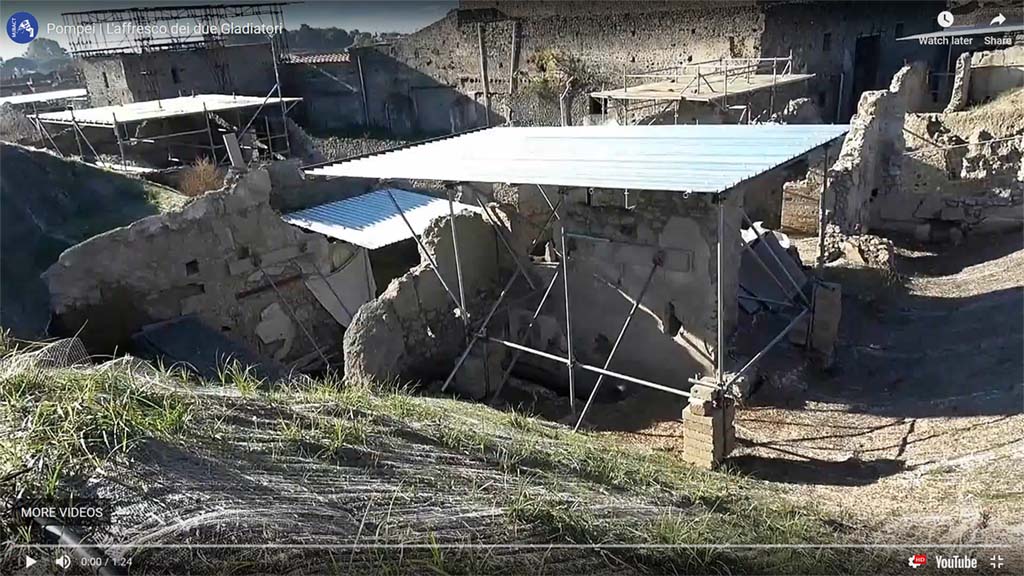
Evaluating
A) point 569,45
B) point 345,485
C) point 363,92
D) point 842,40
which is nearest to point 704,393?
point 345,485

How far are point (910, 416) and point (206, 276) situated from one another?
739 centimetres

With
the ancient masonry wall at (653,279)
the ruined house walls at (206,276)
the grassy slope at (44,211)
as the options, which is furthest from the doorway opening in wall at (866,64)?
the grassy slope at (44,211)

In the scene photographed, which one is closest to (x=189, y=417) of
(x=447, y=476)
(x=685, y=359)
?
(x=447, y=476)

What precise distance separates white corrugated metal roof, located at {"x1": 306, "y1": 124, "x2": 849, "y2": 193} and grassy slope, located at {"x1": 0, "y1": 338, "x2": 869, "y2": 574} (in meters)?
2.61

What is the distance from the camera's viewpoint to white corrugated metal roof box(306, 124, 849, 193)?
6363mm

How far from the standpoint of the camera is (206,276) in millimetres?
8148

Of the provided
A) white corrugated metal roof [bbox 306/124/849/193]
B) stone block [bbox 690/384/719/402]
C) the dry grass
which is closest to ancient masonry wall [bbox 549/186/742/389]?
white corrugated metal roof [bbox 306/124/849/193]

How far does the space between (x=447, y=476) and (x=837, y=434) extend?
14.8 ft

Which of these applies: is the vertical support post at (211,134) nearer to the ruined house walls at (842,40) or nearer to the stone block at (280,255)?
the stone block at (280,255)

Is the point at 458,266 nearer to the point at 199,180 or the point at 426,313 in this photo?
the point at 426,313

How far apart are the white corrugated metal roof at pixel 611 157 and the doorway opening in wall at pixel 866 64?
59.2 ft

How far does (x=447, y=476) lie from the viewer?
3895 mm

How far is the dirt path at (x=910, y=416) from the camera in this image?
4.99 m

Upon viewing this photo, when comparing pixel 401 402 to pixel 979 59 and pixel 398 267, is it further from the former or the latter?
pixel 979 59
